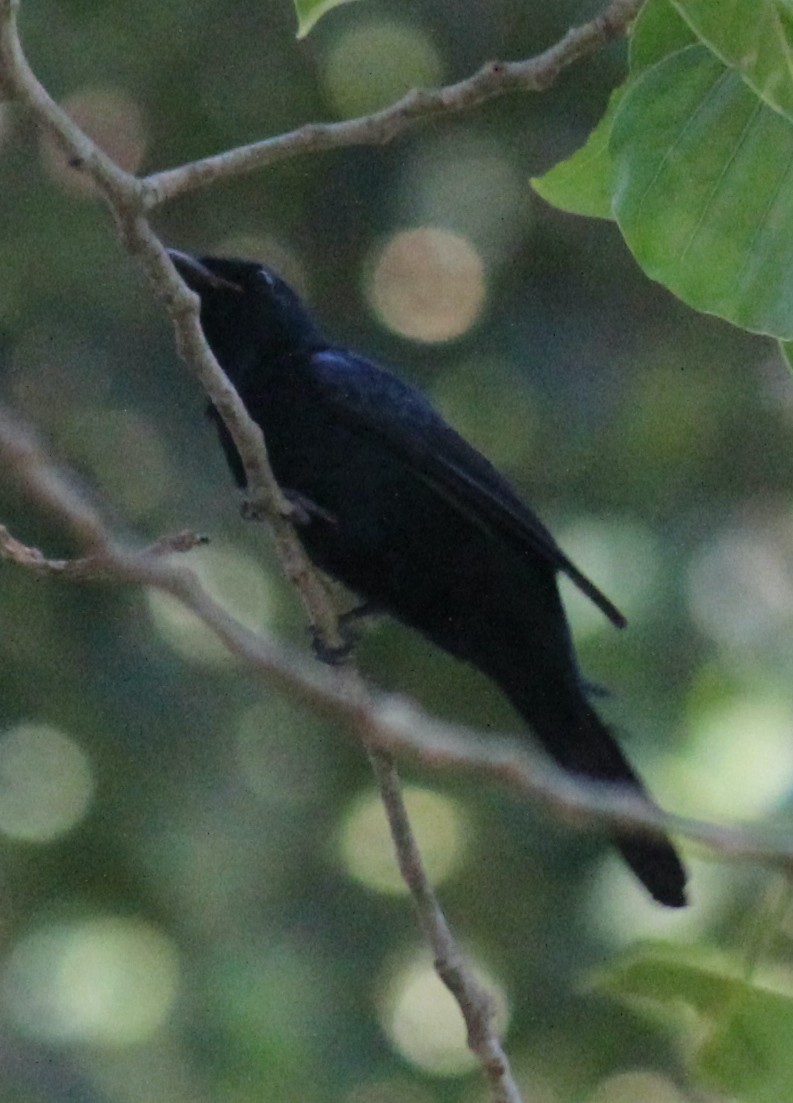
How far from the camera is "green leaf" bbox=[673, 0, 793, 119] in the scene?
1202 mm

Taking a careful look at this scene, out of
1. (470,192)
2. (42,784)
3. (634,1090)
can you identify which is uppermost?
(470,192)

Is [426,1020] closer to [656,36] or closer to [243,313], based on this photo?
[243,313]

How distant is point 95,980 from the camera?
3168 mm

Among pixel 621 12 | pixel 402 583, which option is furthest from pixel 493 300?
pixel 621 12

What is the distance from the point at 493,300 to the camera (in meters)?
3.32

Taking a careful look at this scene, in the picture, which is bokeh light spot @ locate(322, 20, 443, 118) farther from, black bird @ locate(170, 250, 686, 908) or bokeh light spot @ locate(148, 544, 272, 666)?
black bird @ locate(170, 250, 686, 908)

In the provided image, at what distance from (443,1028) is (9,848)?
88cm

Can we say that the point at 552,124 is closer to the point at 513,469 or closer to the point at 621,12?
the point at 513,469

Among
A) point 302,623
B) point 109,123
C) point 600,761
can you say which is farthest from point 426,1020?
point 109,123

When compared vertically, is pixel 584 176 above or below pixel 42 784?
above

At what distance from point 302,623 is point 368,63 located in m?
1.10

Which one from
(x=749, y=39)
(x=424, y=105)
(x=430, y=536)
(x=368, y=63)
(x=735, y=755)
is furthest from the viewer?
(x=368, y=63)

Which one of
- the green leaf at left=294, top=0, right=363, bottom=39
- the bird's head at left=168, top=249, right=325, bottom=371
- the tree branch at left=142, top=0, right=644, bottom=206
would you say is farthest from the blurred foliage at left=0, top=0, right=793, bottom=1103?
the green leaf at left=294, top=0, right=363, bottom=39

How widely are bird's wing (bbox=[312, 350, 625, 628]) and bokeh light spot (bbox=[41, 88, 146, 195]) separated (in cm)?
108
